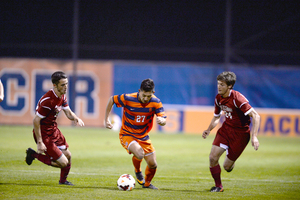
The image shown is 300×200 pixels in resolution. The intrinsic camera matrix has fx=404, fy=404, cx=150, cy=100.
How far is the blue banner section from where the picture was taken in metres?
18.8

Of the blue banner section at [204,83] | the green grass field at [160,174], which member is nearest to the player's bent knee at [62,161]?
the green grass field at [160,174]

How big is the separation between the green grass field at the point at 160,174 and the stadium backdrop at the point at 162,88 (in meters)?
4.40

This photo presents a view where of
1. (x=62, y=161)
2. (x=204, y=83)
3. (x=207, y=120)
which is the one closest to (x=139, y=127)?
(x=62, y=161)

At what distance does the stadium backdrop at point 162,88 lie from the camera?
18.6m

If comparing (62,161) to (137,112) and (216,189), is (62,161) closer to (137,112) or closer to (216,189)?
(137,112)

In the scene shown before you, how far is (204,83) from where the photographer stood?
19234 millimetres

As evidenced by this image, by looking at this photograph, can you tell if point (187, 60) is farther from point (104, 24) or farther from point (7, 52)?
point (7, 52)

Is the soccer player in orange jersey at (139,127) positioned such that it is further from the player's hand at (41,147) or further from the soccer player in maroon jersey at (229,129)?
the player's hand at (41,147)

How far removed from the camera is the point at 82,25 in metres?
24.0

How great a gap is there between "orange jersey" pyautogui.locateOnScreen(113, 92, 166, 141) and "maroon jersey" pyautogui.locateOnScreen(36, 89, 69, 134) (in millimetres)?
969

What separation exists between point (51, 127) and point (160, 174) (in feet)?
8.86

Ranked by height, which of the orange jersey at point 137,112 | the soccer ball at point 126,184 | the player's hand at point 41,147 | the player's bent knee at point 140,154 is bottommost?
the soccer ball at point 126,184

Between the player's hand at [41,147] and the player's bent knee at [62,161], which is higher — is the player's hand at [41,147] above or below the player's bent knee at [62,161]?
above

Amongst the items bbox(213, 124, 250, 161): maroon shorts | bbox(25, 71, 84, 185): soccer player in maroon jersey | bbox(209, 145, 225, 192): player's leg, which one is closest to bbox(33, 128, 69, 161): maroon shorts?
bbox(25, 71, 84, 185): soccer player in maroon jersey
